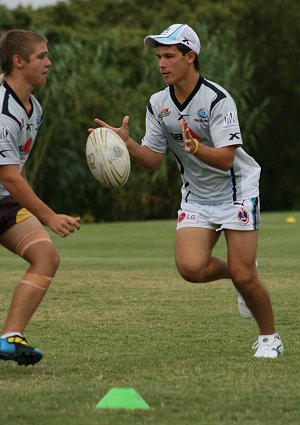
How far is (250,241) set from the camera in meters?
7.64

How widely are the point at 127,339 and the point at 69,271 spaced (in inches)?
248

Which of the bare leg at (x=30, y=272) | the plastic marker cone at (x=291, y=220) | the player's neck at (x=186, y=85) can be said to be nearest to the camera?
the bare leg at (x=30, y=272)

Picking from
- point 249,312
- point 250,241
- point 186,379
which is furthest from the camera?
point 249,312

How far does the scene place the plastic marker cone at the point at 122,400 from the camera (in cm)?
572

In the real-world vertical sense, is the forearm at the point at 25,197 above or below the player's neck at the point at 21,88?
below

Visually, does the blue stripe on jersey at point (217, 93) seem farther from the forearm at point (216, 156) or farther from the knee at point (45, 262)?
the knee at point (45, 262)

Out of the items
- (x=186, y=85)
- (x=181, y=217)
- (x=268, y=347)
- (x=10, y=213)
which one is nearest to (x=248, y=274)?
(x=268, y=347)

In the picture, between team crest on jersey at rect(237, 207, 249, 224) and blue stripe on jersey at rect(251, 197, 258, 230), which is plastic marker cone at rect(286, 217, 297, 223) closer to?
blue stripe on jersey at rect(251, 197, 258, 230)

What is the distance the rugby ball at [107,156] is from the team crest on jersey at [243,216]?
2.80ft

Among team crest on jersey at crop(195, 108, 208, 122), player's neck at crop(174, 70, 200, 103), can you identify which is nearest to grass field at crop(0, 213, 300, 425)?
team crest on jersey at crop(195, 108, 208, 122)

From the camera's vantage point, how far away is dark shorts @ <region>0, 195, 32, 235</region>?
7.12m

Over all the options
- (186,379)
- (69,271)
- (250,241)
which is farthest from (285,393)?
(69,271)

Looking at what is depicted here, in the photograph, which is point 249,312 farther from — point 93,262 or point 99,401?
point 93,262

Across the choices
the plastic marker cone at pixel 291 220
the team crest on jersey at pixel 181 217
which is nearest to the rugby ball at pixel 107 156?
the team crest on jersey at pixel 181 217
